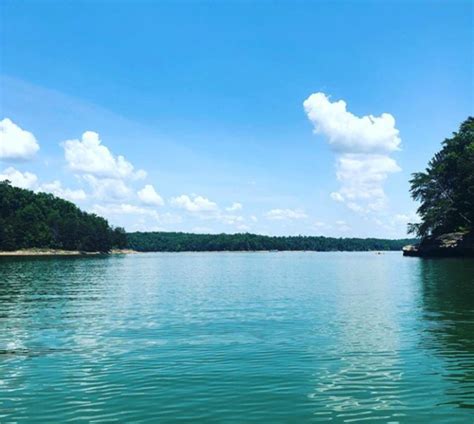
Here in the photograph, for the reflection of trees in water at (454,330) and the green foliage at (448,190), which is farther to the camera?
the green foliage at (448,190)

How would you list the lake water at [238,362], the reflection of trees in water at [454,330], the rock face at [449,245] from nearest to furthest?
the lake water at [238,362] → the reflection of trees in water at [454,330] → the rock face at [449,245]

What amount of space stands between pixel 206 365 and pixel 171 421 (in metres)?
7.39

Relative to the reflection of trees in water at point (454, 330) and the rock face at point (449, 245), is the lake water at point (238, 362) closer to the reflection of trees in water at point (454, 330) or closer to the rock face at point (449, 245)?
the reflection of trees in water at point (454, 330)

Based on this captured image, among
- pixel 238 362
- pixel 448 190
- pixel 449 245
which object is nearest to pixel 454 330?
pixel 238 362

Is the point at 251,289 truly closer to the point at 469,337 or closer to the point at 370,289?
Answer: the point at 370,289

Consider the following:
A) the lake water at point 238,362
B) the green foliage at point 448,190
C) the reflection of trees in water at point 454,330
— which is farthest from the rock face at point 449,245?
the lake water at point 238,362

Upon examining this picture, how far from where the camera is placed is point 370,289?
6275 cm

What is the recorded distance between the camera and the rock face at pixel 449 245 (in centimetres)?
13562

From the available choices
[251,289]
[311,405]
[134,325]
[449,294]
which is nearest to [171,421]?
[311,405]

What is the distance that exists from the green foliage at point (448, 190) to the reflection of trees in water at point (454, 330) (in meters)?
90.9

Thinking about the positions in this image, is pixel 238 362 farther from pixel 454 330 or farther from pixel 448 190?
pixel 448 190

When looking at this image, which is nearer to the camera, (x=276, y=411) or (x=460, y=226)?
(x=276, y=411)

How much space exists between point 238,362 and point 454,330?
16374mm

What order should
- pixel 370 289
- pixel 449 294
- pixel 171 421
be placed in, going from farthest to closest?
pixel 370 289 → pixel 449 294 → pixel 171 421
